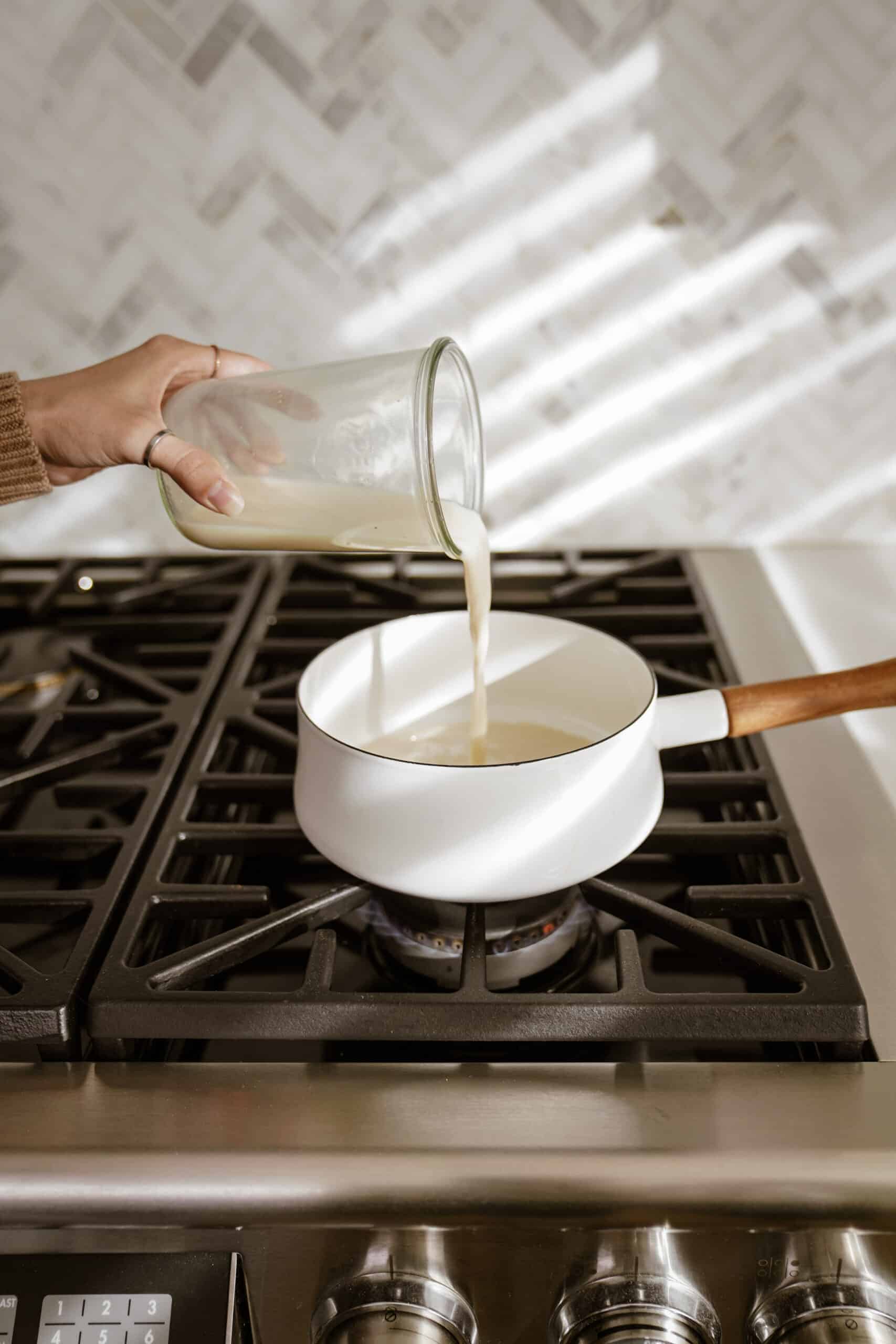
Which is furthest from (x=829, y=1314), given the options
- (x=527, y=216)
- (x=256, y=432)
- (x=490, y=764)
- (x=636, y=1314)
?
(x=527, y=216)

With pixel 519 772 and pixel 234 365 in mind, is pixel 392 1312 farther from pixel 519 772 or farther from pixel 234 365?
pixel 234 365

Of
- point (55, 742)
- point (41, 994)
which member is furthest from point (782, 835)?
point (55, 742)

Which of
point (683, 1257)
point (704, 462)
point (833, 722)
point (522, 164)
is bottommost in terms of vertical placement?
point (683, 1257)

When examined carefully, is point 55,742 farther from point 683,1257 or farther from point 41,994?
point 683,1257

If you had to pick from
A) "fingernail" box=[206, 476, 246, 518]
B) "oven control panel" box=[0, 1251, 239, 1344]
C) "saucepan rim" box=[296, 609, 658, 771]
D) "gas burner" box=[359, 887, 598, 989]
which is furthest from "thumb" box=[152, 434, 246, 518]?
"oven control panel" box=[0, 1251, 239, 1344]

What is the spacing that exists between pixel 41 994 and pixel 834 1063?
37 cm

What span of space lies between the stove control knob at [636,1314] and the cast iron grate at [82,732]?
10.2 inches

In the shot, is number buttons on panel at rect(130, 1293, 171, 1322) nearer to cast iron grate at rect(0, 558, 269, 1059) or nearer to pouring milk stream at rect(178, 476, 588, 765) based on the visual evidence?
cast iron grate at rect(0, 558, 269, 1059)

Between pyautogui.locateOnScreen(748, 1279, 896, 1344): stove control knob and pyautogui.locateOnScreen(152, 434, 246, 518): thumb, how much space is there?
477 mm

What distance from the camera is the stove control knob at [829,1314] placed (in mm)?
470

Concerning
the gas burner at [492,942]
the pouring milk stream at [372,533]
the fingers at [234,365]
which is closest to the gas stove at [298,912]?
the gas burner at [492,942]

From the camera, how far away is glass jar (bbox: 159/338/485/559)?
63 centimetres

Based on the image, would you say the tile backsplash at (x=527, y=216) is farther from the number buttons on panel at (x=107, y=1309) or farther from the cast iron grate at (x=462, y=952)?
the number buttons on panel at (x=107, y=1309)

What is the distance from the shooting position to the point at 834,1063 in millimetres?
534
